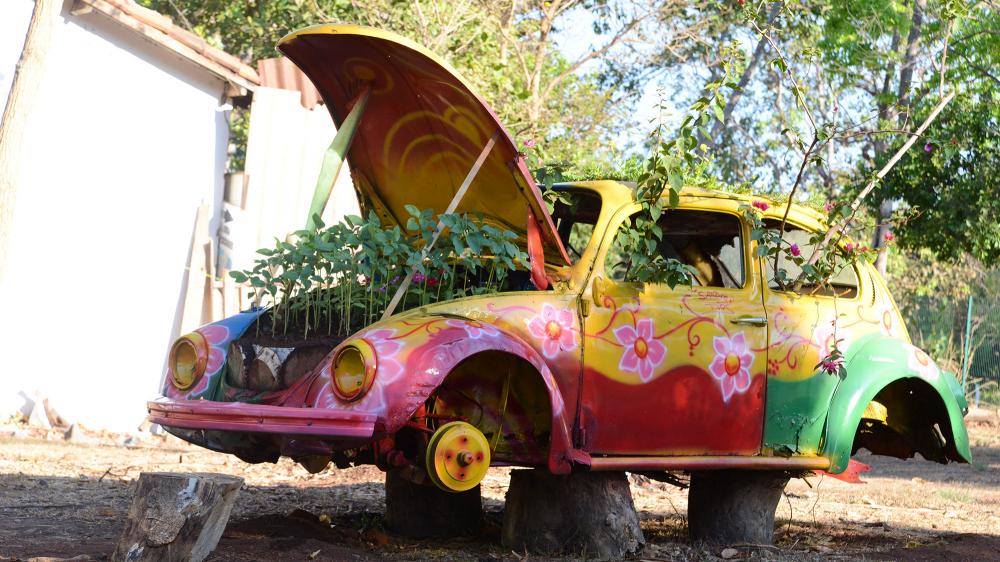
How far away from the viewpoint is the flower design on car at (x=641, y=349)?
5297 mm

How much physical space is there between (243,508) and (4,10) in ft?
20.2

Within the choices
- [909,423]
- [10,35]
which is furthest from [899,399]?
[10,35]

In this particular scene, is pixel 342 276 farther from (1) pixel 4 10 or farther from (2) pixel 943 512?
(1) pixel 4 10

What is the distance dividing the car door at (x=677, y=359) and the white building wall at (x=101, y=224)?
6.75 metres

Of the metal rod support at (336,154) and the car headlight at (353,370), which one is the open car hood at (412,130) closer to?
the metal rod support at (336,154)

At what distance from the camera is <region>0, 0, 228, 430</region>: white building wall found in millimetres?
10445

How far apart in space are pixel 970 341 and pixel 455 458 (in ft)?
48.2

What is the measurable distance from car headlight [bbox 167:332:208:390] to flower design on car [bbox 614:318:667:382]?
198cm

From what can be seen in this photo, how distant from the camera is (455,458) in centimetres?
455

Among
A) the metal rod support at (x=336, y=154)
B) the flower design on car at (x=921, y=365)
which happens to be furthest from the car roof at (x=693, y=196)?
the metal rod support at (x=336, y=154)

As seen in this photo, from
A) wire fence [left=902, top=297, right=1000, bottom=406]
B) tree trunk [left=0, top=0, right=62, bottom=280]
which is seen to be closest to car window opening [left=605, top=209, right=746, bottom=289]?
tree trunk [left=0, top=0, right=62, bottom=280]

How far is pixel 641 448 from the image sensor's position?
5.34 meters

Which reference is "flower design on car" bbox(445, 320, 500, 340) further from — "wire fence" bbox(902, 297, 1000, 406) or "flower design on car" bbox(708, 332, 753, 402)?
"wire fence" bbox(902, 297, 1000, 406)

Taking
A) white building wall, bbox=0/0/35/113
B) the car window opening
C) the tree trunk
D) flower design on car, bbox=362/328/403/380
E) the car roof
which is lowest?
flower design on car, bbox=362/328/403/380
